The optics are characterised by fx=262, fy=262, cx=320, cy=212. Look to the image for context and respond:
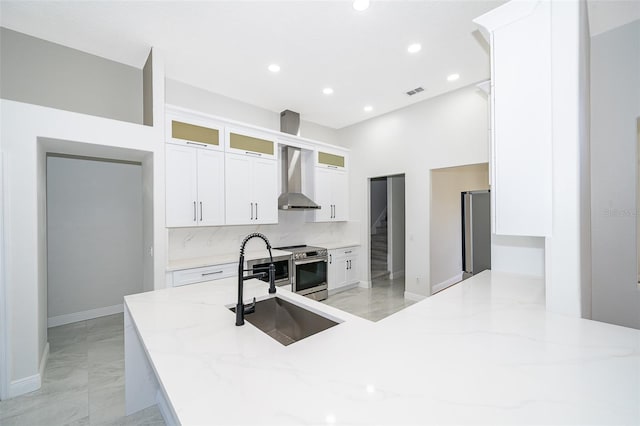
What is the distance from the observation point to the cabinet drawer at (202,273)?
299cm

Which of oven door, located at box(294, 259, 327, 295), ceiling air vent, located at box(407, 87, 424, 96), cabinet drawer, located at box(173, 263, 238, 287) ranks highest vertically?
ceiling air vent, located at box(407, 87, 424, 96)

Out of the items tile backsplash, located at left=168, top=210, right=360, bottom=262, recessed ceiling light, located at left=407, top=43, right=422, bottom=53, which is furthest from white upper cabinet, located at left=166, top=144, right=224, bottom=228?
recessed ceiling light, located at left=407, top=43, right=422, bottom=53

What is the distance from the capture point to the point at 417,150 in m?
4.32

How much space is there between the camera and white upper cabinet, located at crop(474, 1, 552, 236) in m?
1.40

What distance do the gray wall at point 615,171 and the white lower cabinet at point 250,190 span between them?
144 inches

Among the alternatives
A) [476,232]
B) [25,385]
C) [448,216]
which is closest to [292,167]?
[448,216]

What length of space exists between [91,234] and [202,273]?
1959 millimetres

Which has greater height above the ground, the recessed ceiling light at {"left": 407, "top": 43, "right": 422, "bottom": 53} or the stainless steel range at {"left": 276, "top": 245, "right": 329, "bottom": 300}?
the recessed ceiling light at {"left": 407, "top": 43, "right": 422, "bottom": 53}

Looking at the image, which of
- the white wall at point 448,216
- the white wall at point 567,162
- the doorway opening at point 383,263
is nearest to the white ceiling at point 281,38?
the white wall at point 567,162

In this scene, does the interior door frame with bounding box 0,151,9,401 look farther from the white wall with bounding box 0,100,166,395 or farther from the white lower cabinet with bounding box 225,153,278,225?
the white lower cabinet with bounding box 225,153,278,225

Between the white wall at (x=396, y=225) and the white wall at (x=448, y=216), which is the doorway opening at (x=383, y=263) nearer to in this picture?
the white wall at (x=396, y=225)

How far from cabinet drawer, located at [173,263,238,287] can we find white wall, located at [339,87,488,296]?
8.95 ft

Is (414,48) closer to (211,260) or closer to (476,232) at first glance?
(476,232)

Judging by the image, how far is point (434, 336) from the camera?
118 centimetres
